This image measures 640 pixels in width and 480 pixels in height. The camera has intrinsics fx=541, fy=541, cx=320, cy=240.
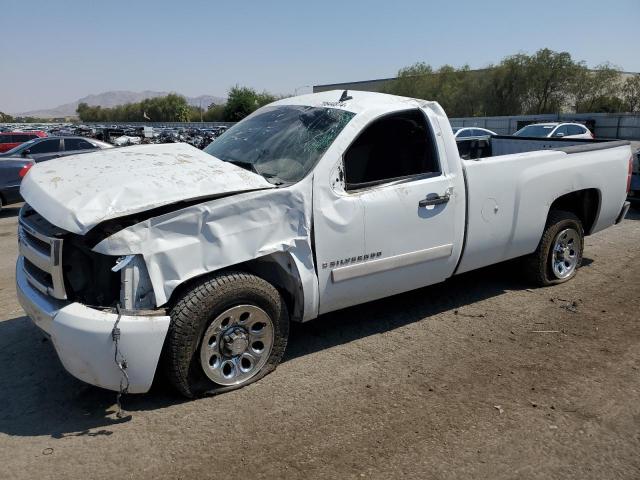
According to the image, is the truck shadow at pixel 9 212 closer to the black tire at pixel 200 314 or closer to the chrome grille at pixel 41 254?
the chrome grille at pixel 41 254

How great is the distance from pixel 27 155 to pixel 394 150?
39.6 feet

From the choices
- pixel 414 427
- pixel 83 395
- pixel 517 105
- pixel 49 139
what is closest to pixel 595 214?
pixel 414 427

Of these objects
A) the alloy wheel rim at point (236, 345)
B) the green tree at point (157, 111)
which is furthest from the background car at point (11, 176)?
the green tree at point (157, 111)

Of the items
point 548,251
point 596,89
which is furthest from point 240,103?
point 548,251

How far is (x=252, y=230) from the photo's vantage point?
3.57 meters

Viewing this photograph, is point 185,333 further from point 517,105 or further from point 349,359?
point 517,105

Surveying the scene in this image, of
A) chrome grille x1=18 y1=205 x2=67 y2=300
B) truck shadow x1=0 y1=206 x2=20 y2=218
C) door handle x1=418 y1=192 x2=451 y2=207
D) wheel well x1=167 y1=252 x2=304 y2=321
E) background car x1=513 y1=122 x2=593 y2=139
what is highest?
background car x1=513 y1=122 x2=593 y2=139

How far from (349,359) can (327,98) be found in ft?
7.42

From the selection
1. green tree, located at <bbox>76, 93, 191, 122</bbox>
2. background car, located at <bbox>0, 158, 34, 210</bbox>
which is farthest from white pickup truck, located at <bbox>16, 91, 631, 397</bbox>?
green tree, located at <bbox>76, 93, 191, 122</bbox>

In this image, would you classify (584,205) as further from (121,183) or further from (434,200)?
Result: (121,183)

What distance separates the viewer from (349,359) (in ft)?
13.7

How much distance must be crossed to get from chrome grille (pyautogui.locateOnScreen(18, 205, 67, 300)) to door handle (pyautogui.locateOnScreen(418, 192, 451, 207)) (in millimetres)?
2653

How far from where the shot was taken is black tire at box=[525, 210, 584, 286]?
5.62m

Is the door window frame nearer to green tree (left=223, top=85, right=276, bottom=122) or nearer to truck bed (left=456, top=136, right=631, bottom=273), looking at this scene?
truck bed (left=456, top=136, right=631, bottom=273)
